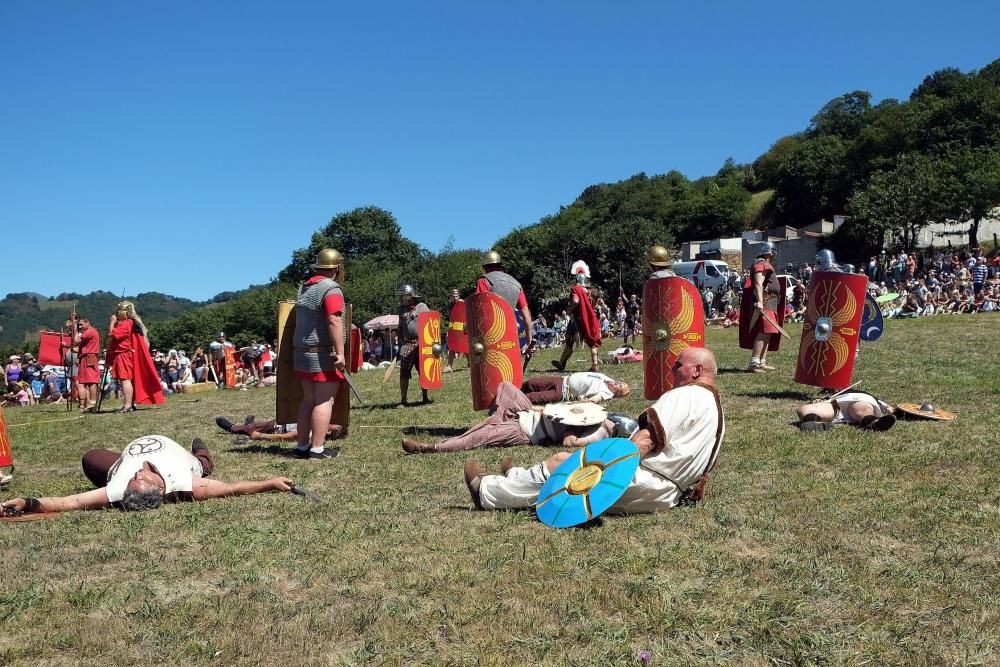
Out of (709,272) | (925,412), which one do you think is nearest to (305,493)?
(925,412)

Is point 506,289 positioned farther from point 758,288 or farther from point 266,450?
point 758,288

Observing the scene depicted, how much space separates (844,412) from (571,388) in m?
3.34

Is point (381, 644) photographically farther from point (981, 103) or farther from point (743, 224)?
point (743, 224)

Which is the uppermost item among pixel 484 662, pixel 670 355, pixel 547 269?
pixel 547 269

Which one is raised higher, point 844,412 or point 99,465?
point 99,465

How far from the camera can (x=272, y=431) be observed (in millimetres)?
9328

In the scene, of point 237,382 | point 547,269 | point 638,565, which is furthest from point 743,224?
point 638,565

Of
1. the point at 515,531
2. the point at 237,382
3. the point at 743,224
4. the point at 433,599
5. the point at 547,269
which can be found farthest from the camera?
the point at 743,224

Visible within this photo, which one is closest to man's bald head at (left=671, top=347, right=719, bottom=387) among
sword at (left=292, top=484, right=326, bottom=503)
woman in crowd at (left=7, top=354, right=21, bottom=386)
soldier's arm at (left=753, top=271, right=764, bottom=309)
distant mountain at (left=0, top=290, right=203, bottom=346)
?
sword at (left=292, top=484, right=326, bottom=503)

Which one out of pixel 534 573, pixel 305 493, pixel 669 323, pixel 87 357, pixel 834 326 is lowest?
pixel 534 573

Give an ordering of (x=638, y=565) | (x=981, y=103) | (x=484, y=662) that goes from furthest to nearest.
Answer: (x=981, y=103)
(x=638, y=565)
(x=484, y=662)

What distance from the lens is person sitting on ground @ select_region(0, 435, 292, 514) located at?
5684 millimetres

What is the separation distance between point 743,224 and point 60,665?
74793 millimetres

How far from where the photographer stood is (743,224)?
74.0 meters
